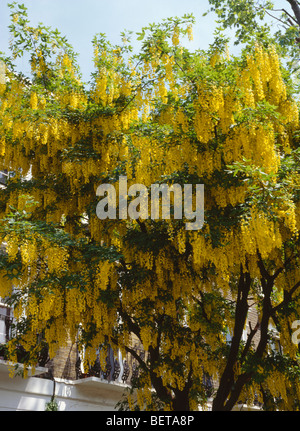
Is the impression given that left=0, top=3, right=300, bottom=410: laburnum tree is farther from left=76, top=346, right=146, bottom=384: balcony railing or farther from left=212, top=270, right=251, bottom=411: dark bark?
left=76, top=346, right=146, bottom=384: balcony railing

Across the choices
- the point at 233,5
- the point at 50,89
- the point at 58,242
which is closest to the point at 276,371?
the point at 58,242

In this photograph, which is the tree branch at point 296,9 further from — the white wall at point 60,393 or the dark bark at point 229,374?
the white wall at point 60,393

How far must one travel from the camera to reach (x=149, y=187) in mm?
9547

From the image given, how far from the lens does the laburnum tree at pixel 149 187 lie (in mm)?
8680

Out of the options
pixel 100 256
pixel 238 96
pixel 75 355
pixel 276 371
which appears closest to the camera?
pixel 100 256

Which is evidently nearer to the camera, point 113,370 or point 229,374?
point 229,374

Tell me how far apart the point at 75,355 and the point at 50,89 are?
287 inches

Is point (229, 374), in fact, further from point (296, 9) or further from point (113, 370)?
point (296, 9)

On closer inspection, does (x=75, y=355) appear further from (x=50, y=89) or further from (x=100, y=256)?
(x=50, y=89)

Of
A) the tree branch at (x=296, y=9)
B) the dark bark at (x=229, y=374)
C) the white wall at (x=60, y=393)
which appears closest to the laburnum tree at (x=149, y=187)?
the dark bark at (x=229, y=374)

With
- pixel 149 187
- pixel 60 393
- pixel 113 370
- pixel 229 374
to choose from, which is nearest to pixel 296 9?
pixel 149 187

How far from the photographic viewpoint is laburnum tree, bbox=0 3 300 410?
8.68 m

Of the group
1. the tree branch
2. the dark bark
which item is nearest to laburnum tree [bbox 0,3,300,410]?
the dark bark

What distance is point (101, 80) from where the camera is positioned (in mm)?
10406
